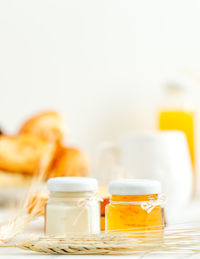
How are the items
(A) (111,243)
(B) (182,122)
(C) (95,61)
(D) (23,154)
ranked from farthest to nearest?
(C) (95,61) → (B) (182,122) → (D) (23,154) → (A) (111,243)

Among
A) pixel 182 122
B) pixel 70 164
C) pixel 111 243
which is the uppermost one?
pixel 182 122

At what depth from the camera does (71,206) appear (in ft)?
1.66

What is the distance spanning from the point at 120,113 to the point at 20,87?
0.28m

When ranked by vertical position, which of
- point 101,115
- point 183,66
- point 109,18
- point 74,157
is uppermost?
point 109,18

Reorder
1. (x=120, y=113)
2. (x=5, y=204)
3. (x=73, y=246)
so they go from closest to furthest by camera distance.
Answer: (x=73, y=246)
(x=5, y=204)
(x=120, y=113)

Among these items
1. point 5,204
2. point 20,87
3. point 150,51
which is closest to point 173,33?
point 150,51

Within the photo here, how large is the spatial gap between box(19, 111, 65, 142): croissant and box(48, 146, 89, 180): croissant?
6 cm

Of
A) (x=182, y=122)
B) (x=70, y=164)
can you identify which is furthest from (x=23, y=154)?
(x=182, y=122)

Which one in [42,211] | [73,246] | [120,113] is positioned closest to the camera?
[73,246]

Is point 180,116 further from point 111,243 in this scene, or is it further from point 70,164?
point 111,243

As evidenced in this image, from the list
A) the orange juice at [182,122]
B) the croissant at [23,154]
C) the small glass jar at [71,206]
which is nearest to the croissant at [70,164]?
the croissant at [23,154]

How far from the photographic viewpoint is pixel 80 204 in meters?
0.51

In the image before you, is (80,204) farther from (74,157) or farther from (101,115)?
(101,115)

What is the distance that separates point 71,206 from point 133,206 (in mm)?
72
